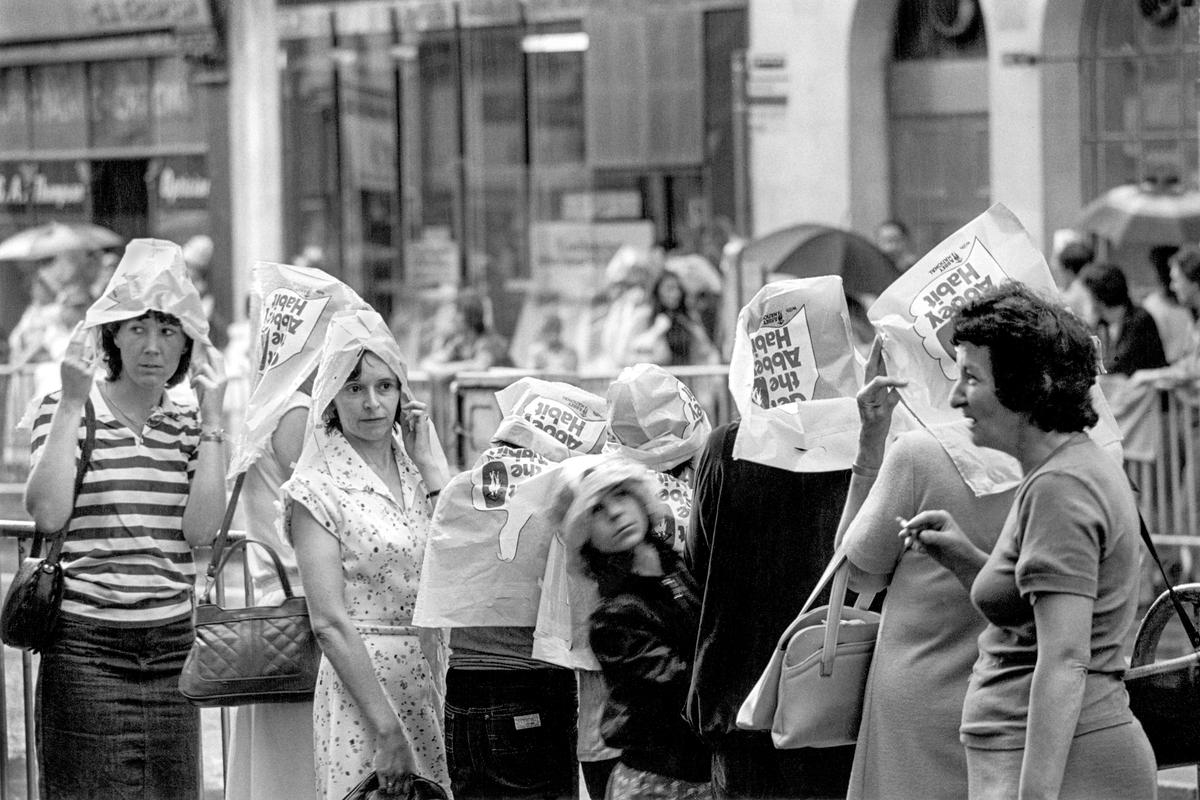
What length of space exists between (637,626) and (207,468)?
66.6 inches

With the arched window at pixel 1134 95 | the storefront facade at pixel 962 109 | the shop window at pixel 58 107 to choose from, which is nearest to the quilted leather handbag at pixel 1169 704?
the storefront facade at pixel 962 109

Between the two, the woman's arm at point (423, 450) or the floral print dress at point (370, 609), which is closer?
the floral print dress at point (370, 609)

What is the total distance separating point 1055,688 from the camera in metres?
3.40

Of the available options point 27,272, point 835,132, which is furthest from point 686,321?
point 27,272

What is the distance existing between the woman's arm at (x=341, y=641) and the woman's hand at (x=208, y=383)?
0.94 metres

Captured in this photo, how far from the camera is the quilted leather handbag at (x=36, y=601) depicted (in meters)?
5.16

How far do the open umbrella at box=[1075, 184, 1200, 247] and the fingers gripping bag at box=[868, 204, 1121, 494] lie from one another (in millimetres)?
9618

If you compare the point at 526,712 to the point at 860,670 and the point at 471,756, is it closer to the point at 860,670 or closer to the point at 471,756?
the point at 471,756

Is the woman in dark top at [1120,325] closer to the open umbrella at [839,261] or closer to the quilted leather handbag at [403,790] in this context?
the open umbrella at [839,261]

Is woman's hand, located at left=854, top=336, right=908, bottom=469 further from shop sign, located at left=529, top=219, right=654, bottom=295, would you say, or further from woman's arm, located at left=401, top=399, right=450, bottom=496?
shop sign, located at left=529, top=219, right=654, bottom=295

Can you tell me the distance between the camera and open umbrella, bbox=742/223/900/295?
12445 millimetres

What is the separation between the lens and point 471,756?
470 centimetres

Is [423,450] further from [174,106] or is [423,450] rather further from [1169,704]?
[174,106]

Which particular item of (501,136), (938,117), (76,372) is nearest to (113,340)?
(76,372)
